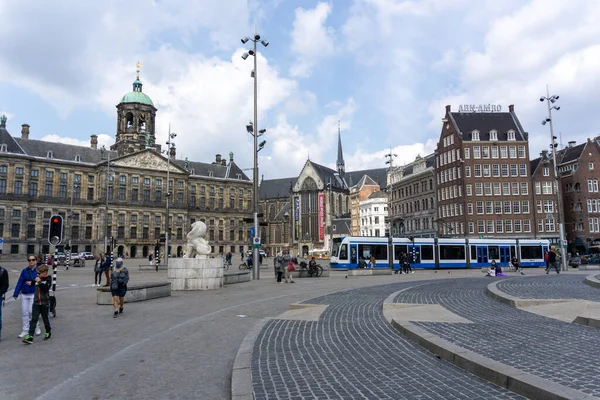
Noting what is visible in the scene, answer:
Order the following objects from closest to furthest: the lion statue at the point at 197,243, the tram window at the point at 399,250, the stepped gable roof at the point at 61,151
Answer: the lion statue at the point at 197,243, the tram window at the point at 399,250, the stepped gable roof at the point at 61,151

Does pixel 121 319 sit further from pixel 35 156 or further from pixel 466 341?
pixel 35 156

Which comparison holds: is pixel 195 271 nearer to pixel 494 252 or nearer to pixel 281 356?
pixel 281 356

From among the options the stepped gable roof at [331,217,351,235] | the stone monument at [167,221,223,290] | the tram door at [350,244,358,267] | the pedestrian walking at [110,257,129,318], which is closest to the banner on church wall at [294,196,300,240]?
the stepped gable roof at [331,217,351,235]

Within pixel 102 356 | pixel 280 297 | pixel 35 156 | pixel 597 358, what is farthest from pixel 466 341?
pixel 35 156

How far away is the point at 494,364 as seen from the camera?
5598mm

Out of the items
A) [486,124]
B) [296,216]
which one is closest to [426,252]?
[486,124]

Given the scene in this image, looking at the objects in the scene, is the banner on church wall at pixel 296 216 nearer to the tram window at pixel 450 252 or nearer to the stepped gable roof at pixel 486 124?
the stepped gable roof at pixel 486 124

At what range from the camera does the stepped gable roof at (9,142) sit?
80.2 meters

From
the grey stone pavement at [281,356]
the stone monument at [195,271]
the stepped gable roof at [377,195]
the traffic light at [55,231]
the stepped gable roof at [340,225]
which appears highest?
the stepped gable roof at [377,195]

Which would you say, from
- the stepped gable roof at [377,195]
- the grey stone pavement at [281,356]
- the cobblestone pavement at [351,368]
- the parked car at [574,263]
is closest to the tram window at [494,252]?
the parked car at [574,263]

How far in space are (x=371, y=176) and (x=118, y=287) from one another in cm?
11270

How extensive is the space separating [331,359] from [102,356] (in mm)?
4032

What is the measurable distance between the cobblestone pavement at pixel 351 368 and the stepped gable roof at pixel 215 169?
95.9 metres

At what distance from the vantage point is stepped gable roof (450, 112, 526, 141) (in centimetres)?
6550
